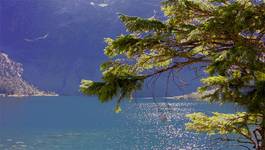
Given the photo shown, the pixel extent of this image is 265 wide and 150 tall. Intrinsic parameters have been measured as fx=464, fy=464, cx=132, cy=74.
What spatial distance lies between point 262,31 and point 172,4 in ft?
5.36

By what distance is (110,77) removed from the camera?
8219 mm

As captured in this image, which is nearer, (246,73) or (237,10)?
(237,10)

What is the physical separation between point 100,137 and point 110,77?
54.4m

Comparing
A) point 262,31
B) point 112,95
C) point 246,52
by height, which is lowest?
point 112,95

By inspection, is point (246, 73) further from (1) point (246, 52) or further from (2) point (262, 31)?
(1) point (246, 52)

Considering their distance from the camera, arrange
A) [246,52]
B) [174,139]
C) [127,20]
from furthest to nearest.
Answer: [174,139] → [127,20] → [246,52]

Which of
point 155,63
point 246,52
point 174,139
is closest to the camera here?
point 246,52

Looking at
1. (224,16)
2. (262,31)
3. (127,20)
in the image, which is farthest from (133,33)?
(262,31)

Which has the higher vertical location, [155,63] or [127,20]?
[127,20]

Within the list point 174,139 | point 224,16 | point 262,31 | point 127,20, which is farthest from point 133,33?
point 174,139

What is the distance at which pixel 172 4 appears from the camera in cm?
745

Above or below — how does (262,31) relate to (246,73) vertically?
above

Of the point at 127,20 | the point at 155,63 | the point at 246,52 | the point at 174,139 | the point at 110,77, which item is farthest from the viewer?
the point at 174,139

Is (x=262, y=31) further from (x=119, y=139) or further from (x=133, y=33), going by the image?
(x=119, y=139)
